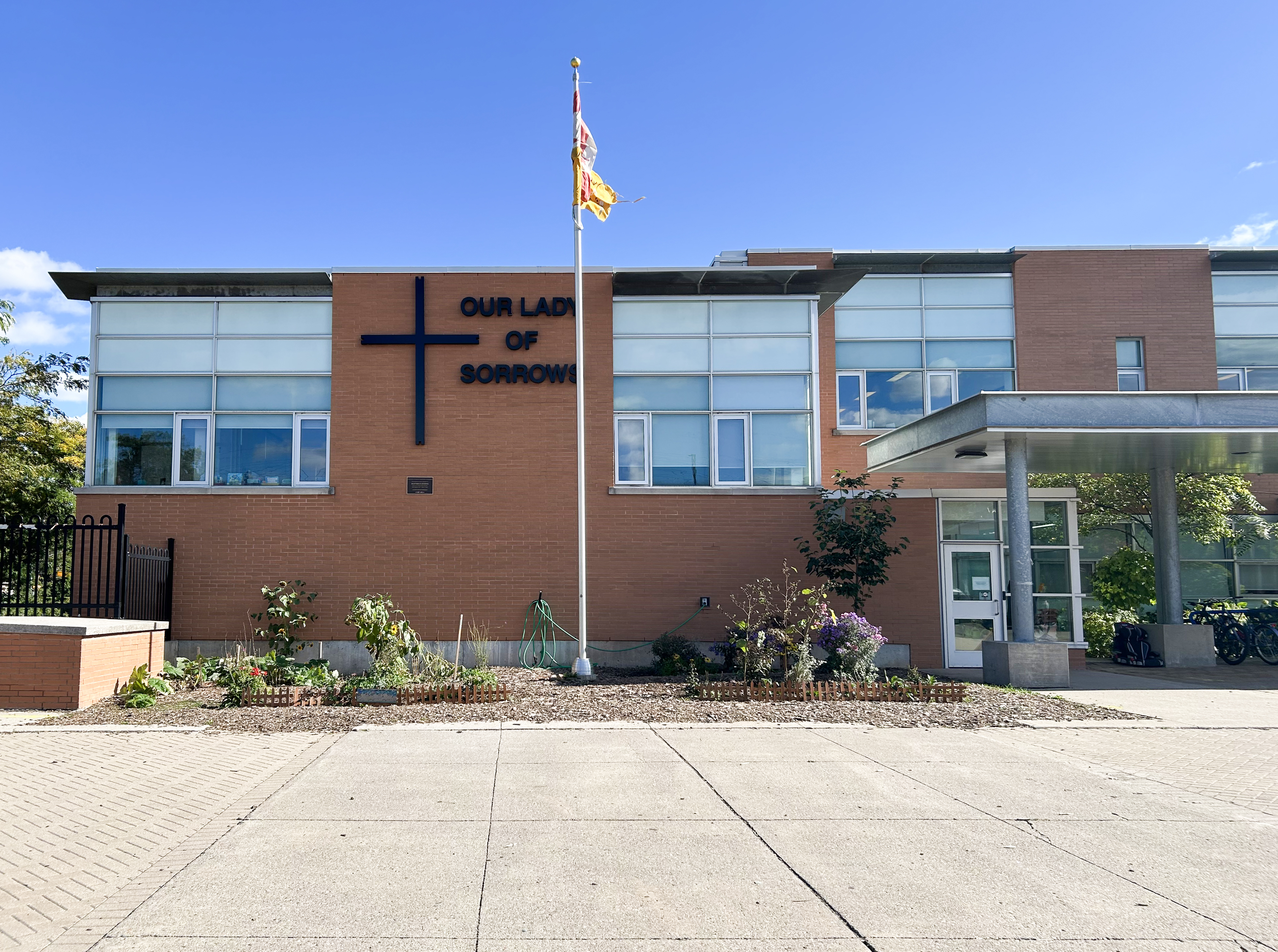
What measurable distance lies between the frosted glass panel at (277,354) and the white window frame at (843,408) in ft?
35.0

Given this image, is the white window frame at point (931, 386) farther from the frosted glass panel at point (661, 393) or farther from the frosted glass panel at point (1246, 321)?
the frosted glass panel at point (1246, 321)

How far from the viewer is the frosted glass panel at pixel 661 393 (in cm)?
1641

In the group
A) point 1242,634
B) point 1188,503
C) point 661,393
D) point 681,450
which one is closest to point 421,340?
point 661,393

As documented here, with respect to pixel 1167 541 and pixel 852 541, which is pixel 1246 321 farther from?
Result: pixel 852 541

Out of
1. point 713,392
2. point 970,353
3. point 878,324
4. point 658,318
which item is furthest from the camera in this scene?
point 970,353

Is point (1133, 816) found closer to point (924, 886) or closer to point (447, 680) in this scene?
point (924, 886)

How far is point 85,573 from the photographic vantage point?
618 inches

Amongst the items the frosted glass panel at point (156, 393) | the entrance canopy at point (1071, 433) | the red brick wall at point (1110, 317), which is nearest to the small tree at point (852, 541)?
the entrance canopy at point (1071, 433)

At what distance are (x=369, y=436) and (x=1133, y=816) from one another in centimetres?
1295

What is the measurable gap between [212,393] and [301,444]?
1826mm

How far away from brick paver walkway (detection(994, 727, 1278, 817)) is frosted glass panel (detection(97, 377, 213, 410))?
13926 mm

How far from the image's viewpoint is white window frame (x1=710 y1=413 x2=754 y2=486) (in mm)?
16203

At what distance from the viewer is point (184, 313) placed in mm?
16359

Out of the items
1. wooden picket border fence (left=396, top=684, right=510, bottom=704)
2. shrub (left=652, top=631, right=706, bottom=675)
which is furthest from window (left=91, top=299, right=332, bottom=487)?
shrub (left=652, top=631, right=706, bottom=675)
